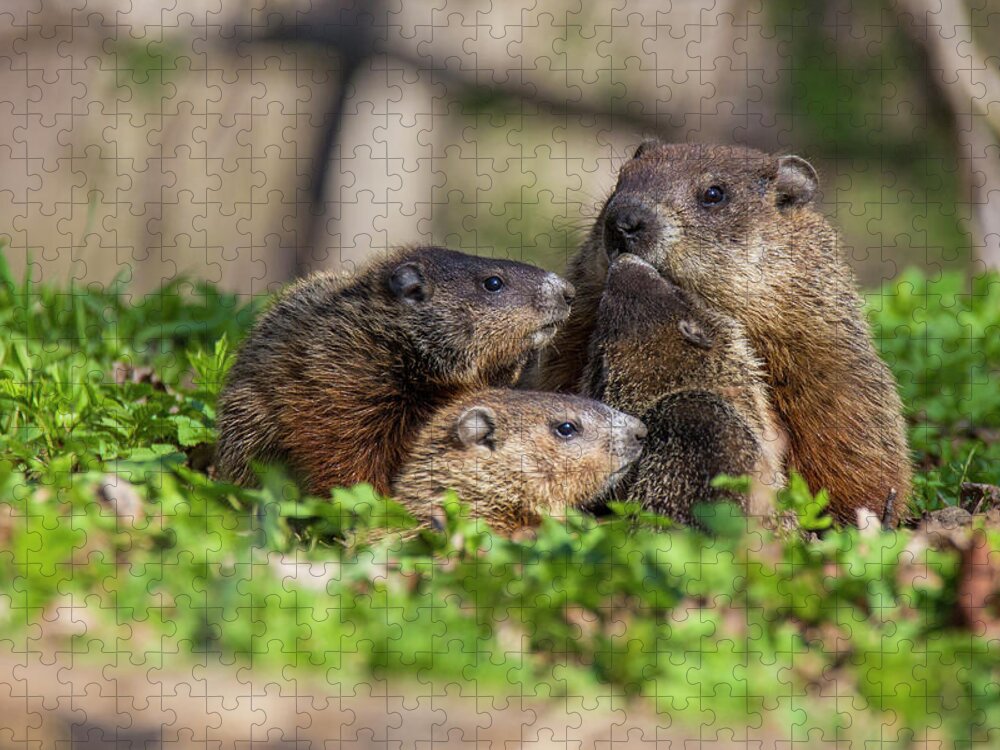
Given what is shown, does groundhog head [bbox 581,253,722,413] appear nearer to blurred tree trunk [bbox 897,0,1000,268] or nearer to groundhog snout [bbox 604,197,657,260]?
groundhog snout [bbox 604,197,657,260]

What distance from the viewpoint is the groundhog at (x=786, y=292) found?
760 cm

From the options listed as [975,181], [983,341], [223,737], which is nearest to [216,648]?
[223,737]

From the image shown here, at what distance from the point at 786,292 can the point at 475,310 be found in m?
1.95

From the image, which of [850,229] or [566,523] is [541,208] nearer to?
[850,229]

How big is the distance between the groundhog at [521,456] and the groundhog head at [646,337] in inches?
10.3

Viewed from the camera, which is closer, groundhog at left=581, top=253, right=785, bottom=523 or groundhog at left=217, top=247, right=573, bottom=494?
groundhog at left=581, top=253, right=785, bottom=523

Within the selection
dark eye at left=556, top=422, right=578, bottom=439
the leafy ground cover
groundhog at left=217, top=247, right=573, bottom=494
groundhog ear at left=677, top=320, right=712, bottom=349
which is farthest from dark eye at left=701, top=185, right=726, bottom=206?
the leafy ground cover

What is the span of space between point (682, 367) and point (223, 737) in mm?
3888

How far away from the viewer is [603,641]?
16.2ft

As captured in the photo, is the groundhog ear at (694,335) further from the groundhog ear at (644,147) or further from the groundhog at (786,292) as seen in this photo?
the groundhog ear at (644,147)

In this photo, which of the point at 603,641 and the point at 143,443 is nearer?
the point at 603,641

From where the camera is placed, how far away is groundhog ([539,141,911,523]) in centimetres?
760

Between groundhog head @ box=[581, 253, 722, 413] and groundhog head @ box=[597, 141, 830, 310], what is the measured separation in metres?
0.20

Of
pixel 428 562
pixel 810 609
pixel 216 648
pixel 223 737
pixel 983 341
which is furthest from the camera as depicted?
pixel 983 341
